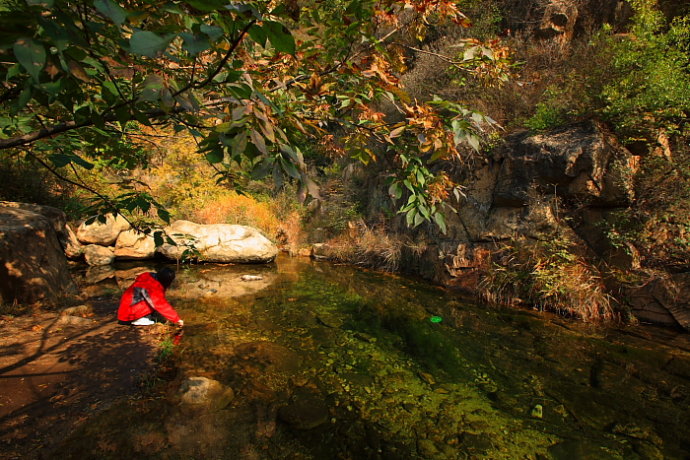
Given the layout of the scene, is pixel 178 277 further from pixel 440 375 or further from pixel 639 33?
pixel 639 33

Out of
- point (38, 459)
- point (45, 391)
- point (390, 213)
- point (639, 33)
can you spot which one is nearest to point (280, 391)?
point (38, 459)

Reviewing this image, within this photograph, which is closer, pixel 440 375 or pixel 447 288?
pixel 440 375

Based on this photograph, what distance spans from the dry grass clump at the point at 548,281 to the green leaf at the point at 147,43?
7.01 meters

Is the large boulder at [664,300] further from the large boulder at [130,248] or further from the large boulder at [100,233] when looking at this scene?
the large boulder at [100,233]

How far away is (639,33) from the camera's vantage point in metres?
6.22

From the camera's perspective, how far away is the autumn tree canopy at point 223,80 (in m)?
0.78

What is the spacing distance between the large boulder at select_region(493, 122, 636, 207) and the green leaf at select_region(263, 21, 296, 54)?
24.6ft

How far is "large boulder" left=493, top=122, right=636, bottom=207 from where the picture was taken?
249 inches

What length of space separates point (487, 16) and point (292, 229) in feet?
30.5

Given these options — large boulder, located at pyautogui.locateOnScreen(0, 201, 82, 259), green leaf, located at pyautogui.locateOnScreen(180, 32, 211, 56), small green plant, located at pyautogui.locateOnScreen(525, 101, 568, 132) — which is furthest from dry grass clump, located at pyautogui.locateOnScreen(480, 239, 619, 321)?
large boulder, located at pyautogui.locateOnScreen(0, 201, 82, 259)

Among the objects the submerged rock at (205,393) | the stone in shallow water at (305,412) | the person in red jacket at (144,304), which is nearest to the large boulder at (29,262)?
the person in red jacket at (144,304)

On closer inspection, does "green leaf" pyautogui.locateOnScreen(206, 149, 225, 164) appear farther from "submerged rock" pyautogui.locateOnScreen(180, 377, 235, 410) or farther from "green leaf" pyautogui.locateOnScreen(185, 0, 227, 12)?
"submerged rock" pyautogui.locateOnScreen(180, 377, 235, 410)

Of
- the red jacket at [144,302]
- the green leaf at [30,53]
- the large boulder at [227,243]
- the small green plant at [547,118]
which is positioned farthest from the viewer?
the large boulder at [227,243]

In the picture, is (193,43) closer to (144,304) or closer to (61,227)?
(144,304)
